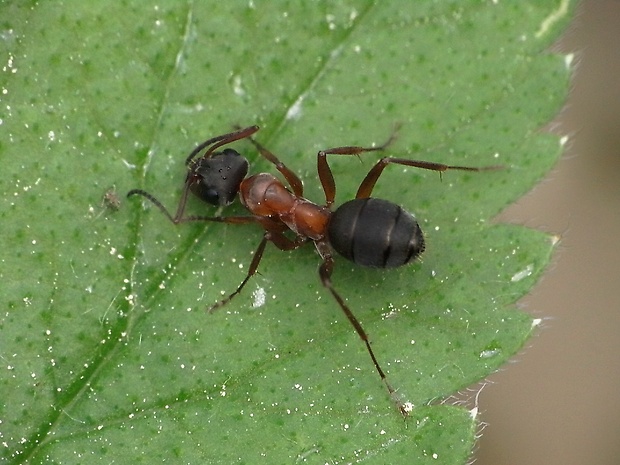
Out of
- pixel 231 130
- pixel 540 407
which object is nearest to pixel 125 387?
pixel 231 130

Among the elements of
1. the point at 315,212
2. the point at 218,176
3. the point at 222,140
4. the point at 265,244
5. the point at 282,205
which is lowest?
the point at 265,244

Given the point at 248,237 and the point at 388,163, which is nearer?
the point at 388,163

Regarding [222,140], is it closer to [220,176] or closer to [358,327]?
[220,176]

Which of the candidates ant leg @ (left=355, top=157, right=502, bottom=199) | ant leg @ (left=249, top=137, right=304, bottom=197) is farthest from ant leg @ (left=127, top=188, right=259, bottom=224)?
ant leg @ (left=355, top=157, right=502, bottom=199)

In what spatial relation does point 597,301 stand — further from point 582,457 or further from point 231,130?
point 231,130

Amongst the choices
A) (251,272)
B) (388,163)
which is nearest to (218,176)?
(251,272)

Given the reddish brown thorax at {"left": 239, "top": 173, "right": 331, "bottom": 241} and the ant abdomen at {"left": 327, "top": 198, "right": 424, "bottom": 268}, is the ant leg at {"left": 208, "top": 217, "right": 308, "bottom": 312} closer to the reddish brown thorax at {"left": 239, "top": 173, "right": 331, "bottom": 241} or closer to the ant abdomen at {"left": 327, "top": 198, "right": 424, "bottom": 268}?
the reddish brown thorax at {"left": 239, "top": 173, "right": 331, "bottom": 241}

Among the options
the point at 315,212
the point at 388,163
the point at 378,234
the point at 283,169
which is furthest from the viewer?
the point at 315,212
